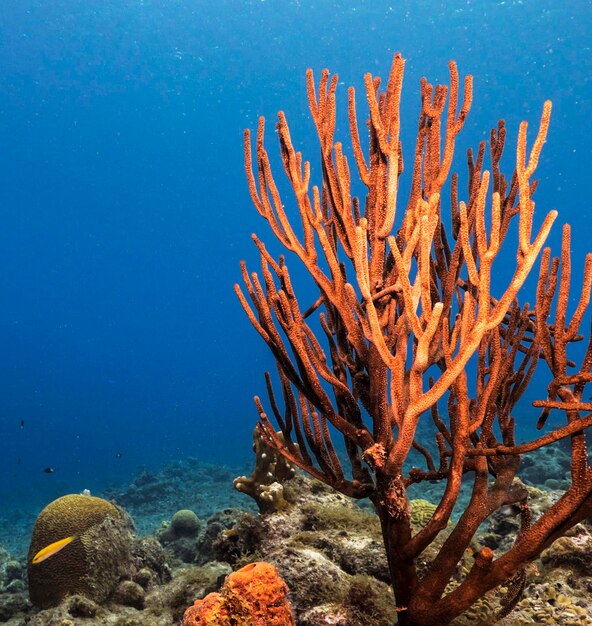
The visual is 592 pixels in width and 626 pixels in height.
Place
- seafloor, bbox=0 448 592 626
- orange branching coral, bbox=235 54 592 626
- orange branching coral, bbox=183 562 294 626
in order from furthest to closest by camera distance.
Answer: seafloor, bbox=0 448 592 626, orange branching coral, bbox=183 562 294 626, orange branching coral, bbox=235 54 592 626

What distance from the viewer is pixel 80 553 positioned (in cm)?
559

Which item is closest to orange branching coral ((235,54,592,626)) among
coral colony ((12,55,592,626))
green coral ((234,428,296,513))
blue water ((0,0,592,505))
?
coral colony ((12,55,592,626))

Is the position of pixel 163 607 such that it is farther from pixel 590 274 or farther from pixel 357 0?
pixel 357 0

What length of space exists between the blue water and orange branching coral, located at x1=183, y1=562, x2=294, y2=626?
26.0 m

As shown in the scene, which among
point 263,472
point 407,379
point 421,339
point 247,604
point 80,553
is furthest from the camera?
point 80,553

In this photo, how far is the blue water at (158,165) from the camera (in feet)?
161

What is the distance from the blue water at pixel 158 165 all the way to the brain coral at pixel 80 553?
71.5ft

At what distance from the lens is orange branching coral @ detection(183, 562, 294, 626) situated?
2.21 meters

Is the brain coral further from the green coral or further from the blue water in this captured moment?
the blue water

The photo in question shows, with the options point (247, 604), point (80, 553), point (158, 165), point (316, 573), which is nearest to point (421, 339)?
point (247, 604)

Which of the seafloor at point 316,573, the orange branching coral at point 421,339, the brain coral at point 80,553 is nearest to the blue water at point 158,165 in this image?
the brain coral at point 80,553

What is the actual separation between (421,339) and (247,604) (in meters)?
1.62

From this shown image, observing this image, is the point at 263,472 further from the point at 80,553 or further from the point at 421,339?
the point at 421,339

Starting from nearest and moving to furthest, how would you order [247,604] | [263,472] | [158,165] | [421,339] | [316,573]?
[421,339] < [247,604] < [316,573] < [263,472] < [158,165]
